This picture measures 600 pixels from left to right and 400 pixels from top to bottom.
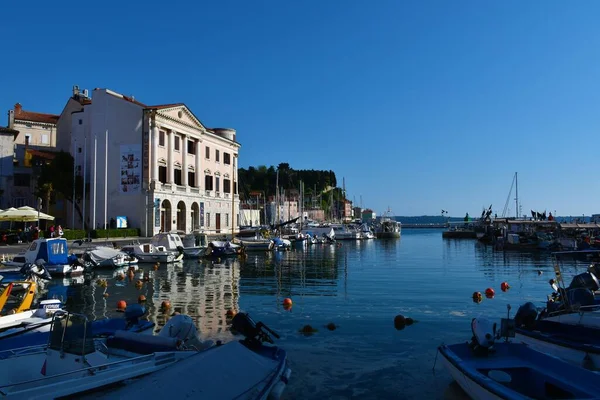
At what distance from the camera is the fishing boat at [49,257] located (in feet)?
97.6

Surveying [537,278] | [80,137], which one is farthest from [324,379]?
[80,137]

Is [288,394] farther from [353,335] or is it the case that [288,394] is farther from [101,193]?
[101,193]

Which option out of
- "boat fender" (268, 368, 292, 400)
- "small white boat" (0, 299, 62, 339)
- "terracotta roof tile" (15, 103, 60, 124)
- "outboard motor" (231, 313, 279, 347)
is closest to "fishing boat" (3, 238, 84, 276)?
"small white boat" (0, 299, 62, 339)

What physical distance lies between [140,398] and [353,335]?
990 centimetres

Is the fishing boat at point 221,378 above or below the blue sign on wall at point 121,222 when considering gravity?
below

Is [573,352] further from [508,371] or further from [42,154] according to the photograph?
[42,154]

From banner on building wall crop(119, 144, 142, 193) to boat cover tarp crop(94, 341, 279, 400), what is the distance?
5098 cm

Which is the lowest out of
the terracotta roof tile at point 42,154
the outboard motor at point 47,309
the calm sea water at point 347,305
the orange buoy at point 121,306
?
the calm sea water at point 347,305

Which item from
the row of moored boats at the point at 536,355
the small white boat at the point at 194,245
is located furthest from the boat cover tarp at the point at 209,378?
the small white boat at the point at 194,245

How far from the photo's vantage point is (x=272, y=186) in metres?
157

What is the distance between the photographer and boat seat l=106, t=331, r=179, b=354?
Result: 970cm

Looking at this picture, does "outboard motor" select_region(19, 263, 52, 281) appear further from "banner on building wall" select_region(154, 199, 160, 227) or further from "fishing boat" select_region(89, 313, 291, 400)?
"banner on building wall" select_region(154, 199, 160, 227)

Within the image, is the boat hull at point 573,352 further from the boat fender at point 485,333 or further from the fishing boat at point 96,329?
the fishing boat at point 96,329

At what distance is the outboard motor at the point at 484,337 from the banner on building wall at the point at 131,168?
168 feet
